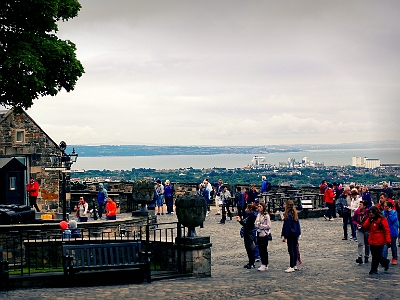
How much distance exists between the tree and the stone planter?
6220 mm

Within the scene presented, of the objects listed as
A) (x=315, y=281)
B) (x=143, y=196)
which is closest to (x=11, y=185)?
(x=143, y=196)

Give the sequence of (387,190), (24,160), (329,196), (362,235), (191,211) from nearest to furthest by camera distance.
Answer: (191,211)
(362,235)
(329,196)
(24,160)
(387,190)

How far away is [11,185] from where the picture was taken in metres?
29.7

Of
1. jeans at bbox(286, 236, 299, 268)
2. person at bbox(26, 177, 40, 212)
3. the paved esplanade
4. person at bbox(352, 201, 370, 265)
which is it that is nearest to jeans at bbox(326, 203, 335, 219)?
the paved esplanade

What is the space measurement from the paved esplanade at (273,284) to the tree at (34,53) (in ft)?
22.9

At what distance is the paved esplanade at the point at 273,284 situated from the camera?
12906mm

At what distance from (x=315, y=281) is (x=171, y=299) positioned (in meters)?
3.42

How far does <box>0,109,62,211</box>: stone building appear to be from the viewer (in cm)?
2961

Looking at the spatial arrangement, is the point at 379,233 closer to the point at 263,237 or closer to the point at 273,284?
the point at 263,237

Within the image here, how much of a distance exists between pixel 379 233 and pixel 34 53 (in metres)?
10.8

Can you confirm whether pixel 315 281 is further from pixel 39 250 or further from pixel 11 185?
pixel 11 185

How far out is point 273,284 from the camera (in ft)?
46.3

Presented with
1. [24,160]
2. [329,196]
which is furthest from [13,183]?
[329,196]

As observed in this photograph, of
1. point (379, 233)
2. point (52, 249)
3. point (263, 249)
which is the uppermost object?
point (379, 233)
